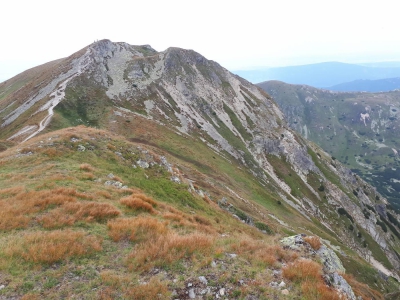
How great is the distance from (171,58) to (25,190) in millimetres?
111280

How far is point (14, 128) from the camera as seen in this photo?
6353 centimetres

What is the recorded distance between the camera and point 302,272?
10969 mm

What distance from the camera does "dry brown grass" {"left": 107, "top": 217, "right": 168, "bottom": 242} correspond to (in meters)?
13.5

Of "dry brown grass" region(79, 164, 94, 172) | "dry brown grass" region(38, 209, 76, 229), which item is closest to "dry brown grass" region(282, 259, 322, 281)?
"dry brown grass" region(38, 209, 76, 229)

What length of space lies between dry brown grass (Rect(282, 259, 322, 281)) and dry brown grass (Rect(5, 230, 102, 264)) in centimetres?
891

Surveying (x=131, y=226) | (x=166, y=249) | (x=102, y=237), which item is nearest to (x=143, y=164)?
(x=131, y=226)

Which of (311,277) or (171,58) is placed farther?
(171,58)

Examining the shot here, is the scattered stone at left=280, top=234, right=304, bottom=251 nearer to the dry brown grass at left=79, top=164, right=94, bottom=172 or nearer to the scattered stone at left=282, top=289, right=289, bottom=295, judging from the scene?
the scattered stone at left=282, top=289, right=289, bottom=295

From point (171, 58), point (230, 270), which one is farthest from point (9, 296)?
point (171, 58)

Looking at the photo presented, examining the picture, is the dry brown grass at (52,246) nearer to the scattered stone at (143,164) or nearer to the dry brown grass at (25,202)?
the dry brown grass at (25,202)

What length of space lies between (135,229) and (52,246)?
4.14 m

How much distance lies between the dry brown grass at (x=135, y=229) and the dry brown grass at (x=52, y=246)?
1.17 metres

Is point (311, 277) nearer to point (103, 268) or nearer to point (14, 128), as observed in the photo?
point (103, 268)

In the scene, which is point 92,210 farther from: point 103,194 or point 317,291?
point 317,291
